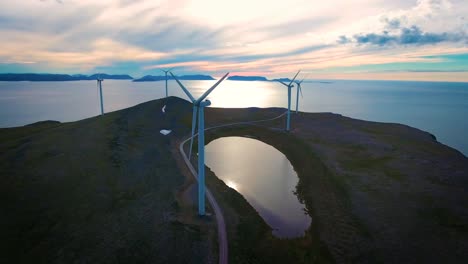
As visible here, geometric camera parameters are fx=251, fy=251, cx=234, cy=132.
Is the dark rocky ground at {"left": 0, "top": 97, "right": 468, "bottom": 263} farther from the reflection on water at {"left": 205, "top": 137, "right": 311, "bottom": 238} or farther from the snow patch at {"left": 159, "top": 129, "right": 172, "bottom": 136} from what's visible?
the snow patch at {"left": 159, "top": 129, "right": 172, "bottom": 136}

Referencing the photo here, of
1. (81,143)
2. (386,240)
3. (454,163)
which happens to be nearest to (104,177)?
(81,143)

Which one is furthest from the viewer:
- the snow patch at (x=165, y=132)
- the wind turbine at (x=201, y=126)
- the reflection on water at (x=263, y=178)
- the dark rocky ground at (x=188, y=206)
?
the snow patch at (x=165, y=132)

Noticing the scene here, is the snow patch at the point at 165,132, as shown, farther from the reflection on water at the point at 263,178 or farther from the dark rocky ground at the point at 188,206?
the reflection on water at the point at 263,178

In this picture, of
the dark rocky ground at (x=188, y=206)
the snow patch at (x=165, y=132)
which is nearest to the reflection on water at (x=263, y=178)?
the dark rocky ground at (x=188, y=206)

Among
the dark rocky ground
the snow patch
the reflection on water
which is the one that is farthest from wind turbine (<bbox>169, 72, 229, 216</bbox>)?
the snow patch

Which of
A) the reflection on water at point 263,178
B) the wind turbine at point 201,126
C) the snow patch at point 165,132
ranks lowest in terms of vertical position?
the reflection on water at point 263,178

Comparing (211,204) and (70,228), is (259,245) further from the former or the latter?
(70,228)
